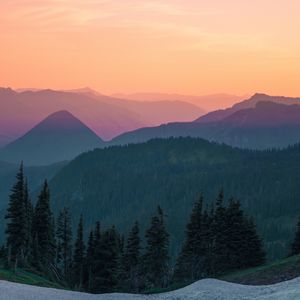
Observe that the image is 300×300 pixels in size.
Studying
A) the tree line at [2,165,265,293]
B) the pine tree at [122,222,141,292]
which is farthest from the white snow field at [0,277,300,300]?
the pine tree at [122,222,141,292]

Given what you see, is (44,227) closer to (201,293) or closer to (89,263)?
(89,263)

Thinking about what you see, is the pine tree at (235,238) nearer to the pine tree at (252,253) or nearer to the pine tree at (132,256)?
the pine tree at (252,253)

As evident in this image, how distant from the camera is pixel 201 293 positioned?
49312 mm

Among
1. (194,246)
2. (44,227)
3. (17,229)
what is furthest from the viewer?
(194,246)

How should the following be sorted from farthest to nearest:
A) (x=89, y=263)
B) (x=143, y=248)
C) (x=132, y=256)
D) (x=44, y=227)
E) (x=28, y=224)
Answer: (x=44, y=227), (x=132, y=256), (x=143, y=248), (x=89, y=263), (x=28, y=224)

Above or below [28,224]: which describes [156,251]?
below

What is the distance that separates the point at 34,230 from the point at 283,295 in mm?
56445

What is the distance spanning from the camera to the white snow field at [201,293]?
45191 mm

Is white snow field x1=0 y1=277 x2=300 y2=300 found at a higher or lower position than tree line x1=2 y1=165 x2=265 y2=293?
higher

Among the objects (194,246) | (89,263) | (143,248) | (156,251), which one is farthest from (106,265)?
(194,246)

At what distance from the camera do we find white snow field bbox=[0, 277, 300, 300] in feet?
148

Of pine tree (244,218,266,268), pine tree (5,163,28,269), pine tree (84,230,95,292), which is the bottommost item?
pine tree (84,230,95,292)

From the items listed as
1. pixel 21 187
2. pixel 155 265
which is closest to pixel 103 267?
pixel 155 265

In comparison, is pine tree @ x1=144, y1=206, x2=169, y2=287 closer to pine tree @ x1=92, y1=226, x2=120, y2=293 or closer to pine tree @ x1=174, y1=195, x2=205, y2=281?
pine tree @ x1=174, y1=195, x2=205, y2=281
